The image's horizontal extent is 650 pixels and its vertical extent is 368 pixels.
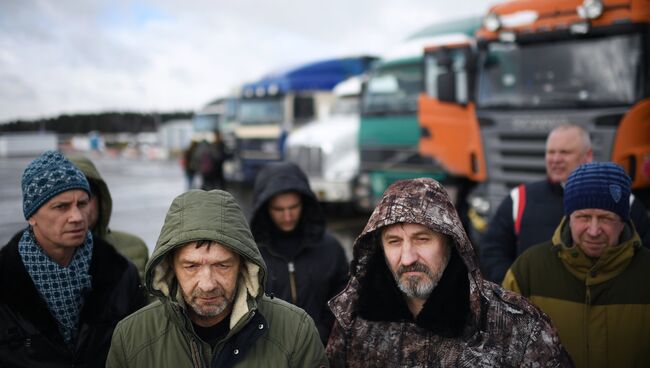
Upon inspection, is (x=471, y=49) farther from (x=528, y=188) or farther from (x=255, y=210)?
(x=255, y=210)

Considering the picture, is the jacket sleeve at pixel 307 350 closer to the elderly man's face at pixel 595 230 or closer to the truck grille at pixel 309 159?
the elderly man's face at pixel 595 230

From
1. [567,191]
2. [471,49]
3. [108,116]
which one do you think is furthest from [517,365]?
[108,116]

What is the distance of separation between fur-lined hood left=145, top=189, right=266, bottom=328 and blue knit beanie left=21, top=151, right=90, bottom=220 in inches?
33.2

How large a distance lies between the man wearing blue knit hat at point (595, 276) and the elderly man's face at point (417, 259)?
2.53ft

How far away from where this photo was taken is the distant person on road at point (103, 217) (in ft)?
11.1

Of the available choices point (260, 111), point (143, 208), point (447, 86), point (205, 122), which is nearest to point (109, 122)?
point (205, 122)

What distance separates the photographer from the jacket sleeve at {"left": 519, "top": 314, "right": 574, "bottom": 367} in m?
2.14

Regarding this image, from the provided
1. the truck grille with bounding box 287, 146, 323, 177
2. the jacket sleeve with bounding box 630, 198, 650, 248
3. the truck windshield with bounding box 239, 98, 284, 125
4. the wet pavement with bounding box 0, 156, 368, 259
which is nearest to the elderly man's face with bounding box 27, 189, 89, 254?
the jacket sleeve with bounding box 630, 198, 650, 248

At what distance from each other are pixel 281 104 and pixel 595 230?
12875 mm

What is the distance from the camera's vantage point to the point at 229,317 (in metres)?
2.24

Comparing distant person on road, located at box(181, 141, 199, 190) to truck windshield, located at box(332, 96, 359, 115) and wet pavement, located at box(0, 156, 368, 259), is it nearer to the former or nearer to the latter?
wet pavement, located at box(0, 156, 368, 259)

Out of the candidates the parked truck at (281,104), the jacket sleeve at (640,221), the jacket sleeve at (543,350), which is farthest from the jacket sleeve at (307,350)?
the parked truck at (281,104)

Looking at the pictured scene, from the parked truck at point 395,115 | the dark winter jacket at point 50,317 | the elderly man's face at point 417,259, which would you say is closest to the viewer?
the elderly man's face at point 417,259

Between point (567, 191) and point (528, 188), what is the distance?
87 cm
